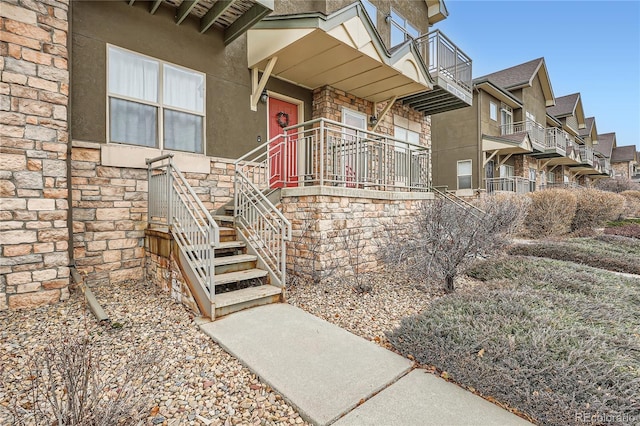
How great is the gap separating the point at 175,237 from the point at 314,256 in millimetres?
2152

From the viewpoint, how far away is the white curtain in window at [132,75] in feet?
16.6

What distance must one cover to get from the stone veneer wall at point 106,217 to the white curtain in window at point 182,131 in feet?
2.58

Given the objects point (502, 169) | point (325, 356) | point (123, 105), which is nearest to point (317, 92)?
point (123, 105)

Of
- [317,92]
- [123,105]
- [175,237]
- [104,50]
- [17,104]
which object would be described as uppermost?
[317,92]

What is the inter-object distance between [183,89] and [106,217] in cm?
266

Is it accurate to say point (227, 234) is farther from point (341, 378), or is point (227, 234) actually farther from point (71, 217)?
point (341, 378)

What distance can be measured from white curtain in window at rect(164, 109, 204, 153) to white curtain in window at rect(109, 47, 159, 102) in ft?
1.34

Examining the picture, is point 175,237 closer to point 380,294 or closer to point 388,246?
point 380,294

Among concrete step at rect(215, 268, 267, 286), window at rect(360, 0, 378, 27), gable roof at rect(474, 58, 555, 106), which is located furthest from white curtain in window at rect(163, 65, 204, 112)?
gable roof at rect(474, 58, 555, 106)

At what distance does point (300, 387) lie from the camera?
2.38 meters

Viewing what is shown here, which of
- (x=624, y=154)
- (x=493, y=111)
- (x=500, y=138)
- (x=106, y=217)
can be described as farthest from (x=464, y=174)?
(x=624, y=154)

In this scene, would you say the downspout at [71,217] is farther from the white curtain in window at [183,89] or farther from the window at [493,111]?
the window at [493,111]

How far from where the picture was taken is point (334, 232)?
539 cm

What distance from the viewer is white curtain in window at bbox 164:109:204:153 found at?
562cm
